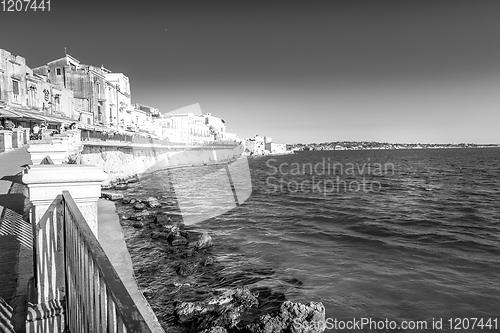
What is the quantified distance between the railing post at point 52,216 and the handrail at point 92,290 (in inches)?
7.2

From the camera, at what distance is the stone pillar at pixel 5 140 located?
22.5 m

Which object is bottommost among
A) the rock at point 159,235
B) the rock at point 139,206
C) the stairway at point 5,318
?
the rock at point 159,235

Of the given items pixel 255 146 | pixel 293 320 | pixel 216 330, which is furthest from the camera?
pixel 255 146

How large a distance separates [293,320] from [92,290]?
721cm

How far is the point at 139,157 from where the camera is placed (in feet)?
169

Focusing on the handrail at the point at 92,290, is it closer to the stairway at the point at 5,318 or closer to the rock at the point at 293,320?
the stairway at the point at 5,318

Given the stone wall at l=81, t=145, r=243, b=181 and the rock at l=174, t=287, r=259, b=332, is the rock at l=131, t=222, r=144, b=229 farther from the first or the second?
the rock at l=174, t=287, r=259, b=332

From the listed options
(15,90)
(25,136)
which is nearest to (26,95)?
(15,90)

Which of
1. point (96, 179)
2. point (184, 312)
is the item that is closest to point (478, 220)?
point (184, 312)

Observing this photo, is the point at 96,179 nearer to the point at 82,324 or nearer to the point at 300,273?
the point at 82,324

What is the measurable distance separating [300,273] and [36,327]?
10428mm

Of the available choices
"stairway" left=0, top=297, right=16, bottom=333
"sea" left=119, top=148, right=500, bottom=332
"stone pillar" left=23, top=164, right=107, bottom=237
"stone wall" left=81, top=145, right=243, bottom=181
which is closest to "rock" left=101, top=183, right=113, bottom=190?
"stone wall" left=81, top=145, right=243, bottom=181

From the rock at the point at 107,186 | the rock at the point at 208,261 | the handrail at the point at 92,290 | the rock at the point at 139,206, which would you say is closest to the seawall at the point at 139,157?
the rock at the point at 107,186

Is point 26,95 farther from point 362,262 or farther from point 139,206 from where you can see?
point 362,262
